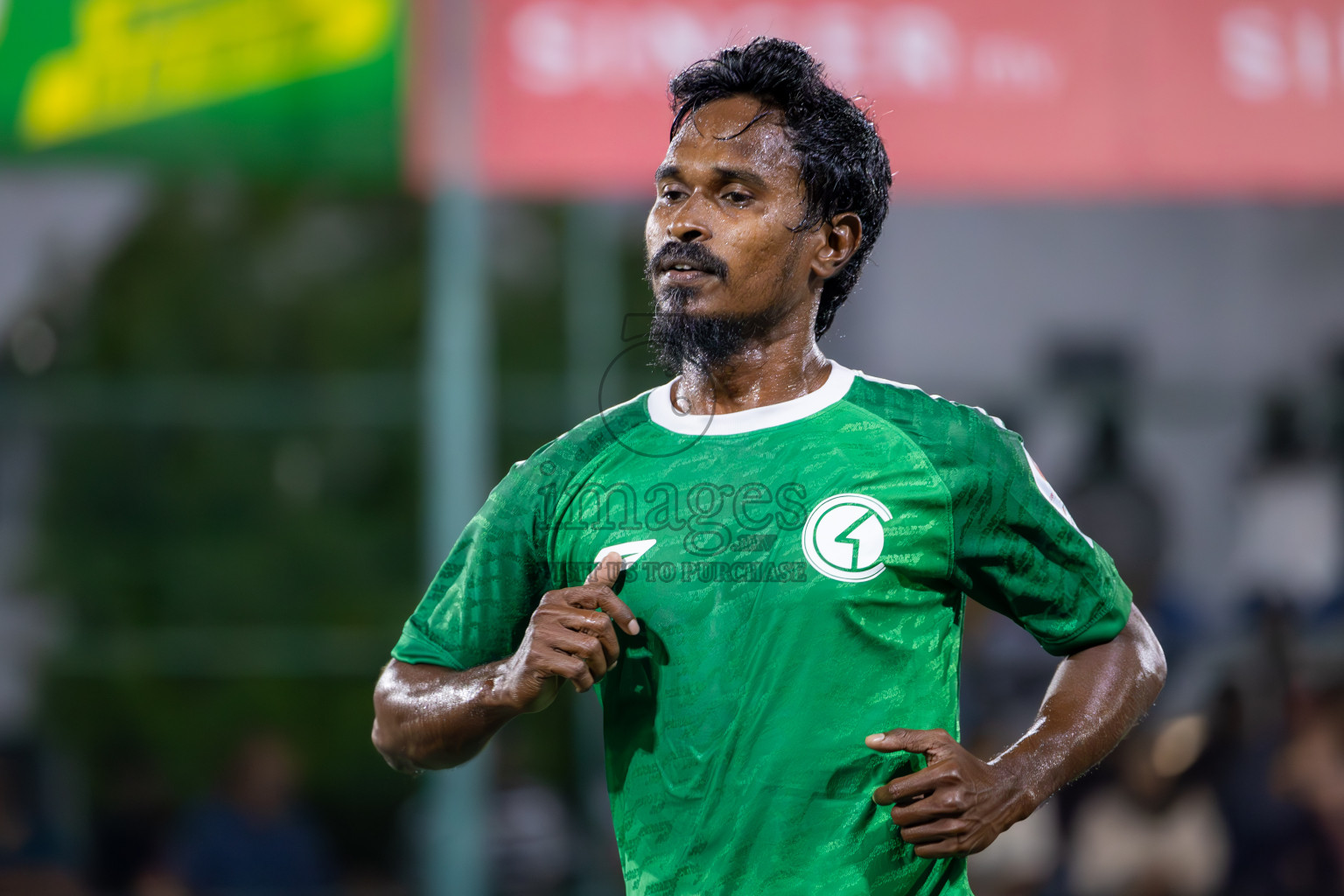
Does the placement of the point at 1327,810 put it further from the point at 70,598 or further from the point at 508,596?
the point at 70,598

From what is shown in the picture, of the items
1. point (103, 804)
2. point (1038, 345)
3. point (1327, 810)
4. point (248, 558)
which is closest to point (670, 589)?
point (1327, 810)

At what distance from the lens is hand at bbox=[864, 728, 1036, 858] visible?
7.00 feet

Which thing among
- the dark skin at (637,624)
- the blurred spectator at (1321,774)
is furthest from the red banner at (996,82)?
the dark skin at (637,624)

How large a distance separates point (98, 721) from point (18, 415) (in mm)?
2216

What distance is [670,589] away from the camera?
2.34 meters

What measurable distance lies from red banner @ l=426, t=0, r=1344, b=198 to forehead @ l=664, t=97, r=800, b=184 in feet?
12.6

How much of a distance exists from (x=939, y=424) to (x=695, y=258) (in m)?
0.46

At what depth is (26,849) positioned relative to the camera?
817cm

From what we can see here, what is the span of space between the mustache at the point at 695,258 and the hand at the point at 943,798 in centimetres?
75

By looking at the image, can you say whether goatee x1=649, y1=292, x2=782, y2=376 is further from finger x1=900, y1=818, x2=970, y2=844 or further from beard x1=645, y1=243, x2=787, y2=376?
finger x1=900, y1=818, x2=970, y2=844

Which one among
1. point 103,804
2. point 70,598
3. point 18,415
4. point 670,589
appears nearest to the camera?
point 670,589

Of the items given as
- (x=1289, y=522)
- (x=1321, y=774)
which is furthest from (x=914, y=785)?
(x=1289, y=522)

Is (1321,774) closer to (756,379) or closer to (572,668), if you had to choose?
(756,379)

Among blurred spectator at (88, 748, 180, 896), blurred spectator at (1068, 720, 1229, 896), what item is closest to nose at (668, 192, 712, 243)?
blurred spectator at (1068, 720, 1229, 896)
